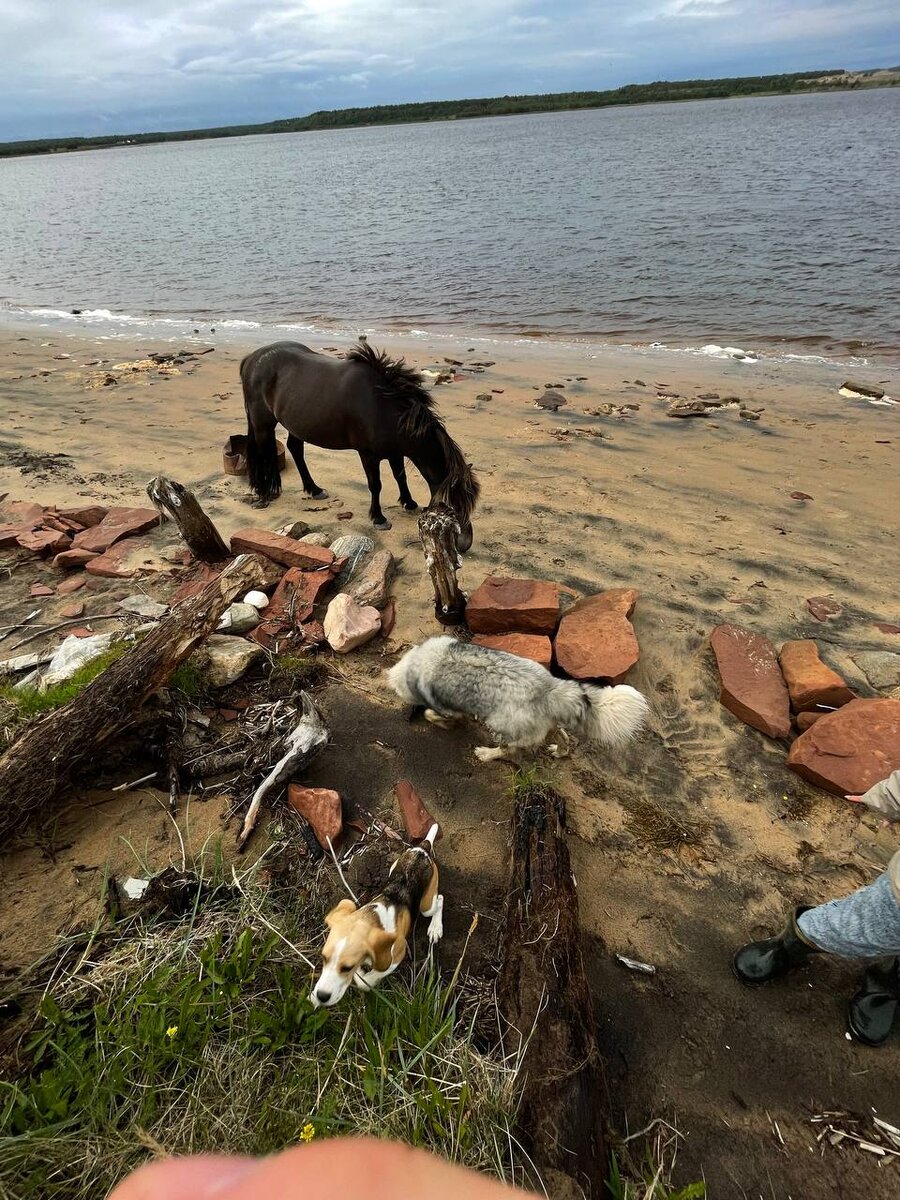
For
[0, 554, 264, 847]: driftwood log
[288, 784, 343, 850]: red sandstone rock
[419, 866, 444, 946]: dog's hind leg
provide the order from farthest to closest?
[288, 784, 343, 850]: red sandstone rock → [0, 554, 264, 847]: driftwood log → [419, 866, 444, 946]: dog's hind leg

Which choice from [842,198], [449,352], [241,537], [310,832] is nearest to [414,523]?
[241,537]

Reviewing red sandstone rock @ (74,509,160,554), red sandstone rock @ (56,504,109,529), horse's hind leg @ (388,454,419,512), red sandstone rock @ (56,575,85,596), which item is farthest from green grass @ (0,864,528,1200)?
red sandstone rock @ (56,504,109,529)

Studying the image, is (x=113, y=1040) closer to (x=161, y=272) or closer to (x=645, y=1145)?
(x=645, y=1145)

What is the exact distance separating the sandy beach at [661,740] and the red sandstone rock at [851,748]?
13 centimetres

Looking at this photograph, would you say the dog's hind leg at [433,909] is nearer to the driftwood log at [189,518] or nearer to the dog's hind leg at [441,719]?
the dog's hind leg at [441,719]

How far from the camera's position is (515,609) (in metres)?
4.39

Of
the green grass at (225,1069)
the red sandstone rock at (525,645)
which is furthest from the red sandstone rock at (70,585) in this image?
the green grass at (225,1069)

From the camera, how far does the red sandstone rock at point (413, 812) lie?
3.18 meters

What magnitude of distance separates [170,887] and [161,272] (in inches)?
1152

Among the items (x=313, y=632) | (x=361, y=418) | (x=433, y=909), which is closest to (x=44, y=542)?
(x=313, y=632)

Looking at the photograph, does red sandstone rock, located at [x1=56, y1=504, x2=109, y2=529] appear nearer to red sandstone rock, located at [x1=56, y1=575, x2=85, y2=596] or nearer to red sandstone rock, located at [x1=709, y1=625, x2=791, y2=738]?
red sandstone rock, located at [x1=56, y1=575, x2=85, y2=596]

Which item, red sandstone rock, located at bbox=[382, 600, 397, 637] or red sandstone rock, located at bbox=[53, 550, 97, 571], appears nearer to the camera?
red sandstone rock, located at bbox=[382, 600, 397, 637]

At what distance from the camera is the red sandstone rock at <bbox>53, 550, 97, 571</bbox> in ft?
17.8

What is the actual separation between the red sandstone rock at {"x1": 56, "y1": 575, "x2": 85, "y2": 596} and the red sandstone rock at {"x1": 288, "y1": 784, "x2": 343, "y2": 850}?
10.6 feet
